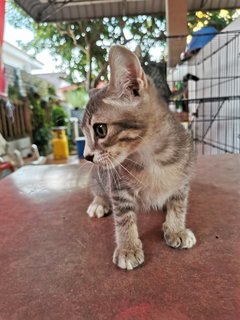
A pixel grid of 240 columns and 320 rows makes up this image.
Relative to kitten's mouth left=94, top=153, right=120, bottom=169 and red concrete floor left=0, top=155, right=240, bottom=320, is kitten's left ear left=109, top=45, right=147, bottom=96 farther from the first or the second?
red concrete floor left=0, top=155, right=240, bottom=320

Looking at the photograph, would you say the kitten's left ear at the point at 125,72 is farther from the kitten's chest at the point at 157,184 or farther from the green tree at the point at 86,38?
the green tree at the point at 86,38

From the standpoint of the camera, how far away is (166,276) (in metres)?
0.59

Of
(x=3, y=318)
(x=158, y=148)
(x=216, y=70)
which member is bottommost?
(x=3, y=318)

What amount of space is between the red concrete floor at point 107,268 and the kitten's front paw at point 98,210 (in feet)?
0.13

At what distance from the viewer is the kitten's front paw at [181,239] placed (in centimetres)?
71

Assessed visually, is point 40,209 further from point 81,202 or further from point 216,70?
point 216,70

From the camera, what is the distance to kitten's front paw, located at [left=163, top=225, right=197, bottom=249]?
709 mm

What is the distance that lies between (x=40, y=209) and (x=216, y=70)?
83.4 inches

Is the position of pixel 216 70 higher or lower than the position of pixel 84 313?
higher

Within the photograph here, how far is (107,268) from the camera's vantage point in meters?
0.64

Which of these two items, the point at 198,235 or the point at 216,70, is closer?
the point at 198,235

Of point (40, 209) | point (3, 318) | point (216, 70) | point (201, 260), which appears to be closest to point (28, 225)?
point (40, 209)

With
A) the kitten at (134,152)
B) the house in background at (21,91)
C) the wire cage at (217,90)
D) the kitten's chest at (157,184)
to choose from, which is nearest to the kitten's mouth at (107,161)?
the kitten at (134,152)

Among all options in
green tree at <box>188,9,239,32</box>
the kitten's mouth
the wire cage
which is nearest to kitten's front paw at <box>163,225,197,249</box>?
the kitten's mouth
